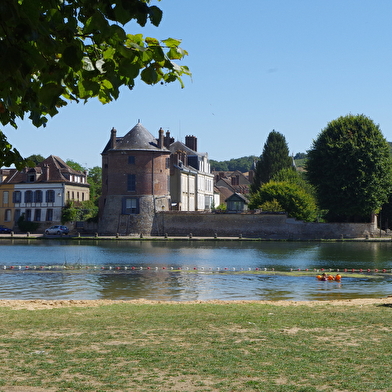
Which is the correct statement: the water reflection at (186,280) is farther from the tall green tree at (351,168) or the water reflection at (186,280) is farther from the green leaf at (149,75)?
the tall green tree at (351,168)

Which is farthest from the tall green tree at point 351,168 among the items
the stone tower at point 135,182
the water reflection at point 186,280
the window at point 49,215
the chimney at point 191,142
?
the window at point 49,215

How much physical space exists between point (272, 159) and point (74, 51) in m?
85.9

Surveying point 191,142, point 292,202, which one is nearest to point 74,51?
point 292,202

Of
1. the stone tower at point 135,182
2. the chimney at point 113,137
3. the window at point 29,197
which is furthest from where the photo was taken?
the window at point 29,197

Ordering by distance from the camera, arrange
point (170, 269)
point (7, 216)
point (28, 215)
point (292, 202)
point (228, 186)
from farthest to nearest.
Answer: point (228, 186), point (7, 216), point (28, 215), point (292, 202), point (170, 269)

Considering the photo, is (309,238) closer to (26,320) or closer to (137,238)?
(137,238)

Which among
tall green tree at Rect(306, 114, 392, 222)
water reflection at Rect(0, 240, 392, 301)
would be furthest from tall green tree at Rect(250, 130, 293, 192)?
water reflection at Rect(0, 240, 392, 301)

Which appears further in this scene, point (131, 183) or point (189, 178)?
point (189, 178)

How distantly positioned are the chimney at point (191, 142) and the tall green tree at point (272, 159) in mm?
9801

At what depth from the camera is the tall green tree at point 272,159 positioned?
292ft

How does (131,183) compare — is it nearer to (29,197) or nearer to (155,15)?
(29,197)

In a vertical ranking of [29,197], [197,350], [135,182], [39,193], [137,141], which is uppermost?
[137,141]

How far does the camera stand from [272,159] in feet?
293

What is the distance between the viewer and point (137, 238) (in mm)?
63000
